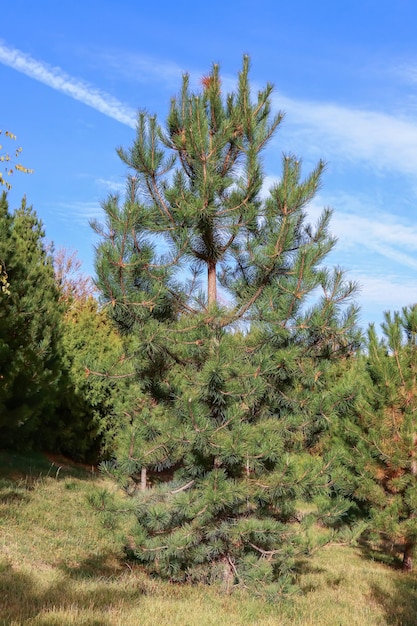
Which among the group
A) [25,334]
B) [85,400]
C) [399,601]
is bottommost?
[399,601]

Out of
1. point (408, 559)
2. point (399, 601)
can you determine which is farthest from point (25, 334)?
point (408, 559)

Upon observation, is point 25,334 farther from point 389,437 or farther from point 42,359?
point 389,437

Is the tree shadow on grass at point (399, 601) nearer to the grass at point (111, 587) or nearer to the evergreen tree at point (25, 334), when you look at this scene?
the grass at point (111, 587)

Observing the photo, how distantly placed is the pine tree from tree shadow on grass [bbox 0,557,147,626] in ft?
1.86

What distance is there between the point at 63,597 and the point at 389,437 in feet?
21.4

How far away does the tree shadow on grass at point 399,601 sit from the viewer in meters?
6.70

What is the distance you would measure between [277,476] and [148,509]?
1533 millimetres

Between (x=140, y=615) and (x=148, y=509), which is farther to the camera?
(x=148, y=509)

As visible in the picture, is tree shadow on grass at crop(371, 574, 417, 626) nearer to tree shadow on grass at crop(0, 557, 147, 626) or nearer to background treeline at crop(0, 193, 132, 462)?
tree shadow on grass at crop(0, 557, 147, 626)

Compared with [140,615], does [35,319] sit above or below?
above

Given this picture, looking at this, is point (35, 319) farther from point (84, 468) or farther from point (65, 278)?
point (65, 278)

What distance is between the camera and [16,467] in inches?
472

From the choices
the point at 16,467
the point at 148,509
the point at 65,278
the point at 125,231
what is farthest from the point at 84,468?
the point at 65,278

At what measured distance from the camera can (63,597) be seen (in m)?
5.38
